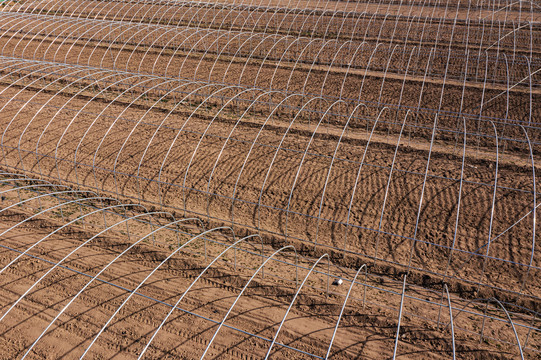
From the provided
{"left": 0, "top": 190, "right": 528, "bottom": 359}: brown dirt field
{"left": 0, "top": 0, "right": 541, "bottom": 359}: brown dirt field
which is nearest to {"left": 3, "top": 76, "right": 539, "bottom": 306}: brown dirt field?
{"left": 0, "top": 0, "right": 541, "bottom": 359}: brown dirt field

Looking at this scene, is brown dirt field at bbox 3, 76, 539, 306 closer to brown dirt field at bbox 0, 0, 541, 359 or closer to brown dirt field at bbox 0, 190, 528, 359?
brown dirt field at bbox 0, 0, 541, 359

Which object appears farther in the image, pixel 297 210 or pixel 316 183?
pixel 316 183

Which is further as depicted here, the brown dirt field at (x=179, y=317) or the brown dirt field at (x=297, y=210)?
the brown dirt field at (x=297, y=210)

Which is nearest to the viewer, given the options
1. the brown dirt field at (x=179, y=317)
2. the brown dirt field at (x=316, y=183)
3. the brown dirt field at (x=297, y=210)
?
the brown dirt field at (x=179, y=317)

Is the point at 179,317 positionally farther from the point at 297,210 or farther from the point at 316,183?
the point at 316,183

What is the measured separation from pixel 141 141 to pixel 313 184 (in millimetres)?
7192

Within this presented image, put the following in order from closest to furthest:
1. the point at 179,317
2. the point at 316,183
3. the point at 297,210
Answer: the point at 179,317 → the point at 297,210 → the point at 316,183

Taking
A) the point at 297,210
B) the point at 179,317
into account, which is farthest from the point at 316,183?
the point at 179,317

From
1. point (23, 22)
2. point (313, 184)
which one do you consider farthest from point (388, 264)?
point (23, 22)

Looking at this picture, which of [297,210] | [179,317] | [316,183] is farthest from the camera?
[316,183]

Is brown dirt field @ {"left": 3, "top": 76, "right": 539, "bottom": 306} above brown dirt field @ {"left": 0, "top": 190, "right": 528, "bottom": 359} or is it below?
above

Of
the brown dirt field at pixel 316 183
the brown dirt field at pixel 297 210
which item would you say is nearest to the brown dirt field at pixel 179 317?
the brown dirt field at pixel 297 210

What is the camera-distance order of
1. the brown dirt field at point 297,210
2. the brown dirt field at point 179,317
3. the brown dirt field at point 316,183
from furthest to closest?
the brown dirt field at point 316,183 < the brown dirt field at point 297,210 < the brown dirt field at point 179,317

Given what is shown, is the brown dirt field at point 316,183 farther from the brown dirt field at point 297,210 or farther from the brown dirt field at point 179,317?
the brown dirt field at point 179,317
